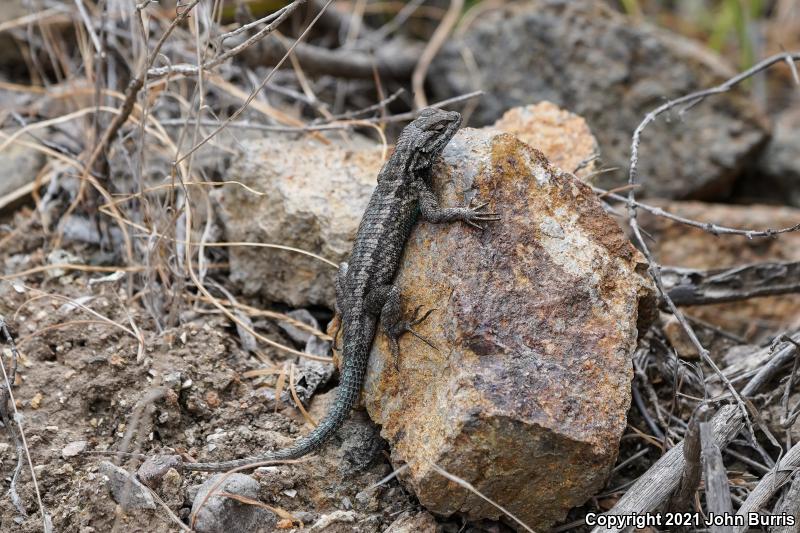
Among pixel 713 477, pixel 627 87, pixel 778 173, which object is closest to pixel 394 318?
pixel 713 477

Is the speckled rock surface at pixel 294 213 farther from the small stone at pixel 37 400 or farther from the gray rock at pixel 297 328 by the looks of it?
the small stone at pixel 37 400

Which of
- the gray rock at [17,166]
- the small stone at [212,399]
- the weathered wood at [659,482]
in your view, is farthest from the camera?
the gray rock at [17,166]

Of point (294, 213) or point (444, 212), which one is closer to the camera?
point (444, 212)

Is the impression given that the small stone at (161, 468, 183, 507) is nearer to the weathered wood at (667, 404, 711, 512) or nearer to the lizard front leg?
the lizard front leg

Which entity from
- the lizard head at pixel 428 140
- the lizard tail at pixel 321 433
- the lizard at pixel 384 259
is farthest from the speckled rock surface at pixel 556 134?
the lizard tail at pixel 321 433

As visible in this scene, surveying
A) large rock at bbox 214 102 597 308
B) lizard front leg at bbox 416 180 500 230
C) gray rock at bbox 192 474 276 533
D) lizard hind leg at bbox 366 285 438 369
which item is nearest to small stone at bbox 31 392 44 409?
gray rock at bbox 192 474 276 533

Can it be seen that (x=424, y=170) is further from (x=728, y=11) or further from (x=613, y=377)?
(x=728, y=11)

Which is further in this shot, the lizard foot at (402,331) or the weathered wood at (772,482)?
the lizard foot at (402,331)

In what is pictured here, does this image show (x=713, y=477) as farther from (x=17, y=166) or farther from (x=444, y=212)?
(x=17, y=166)
